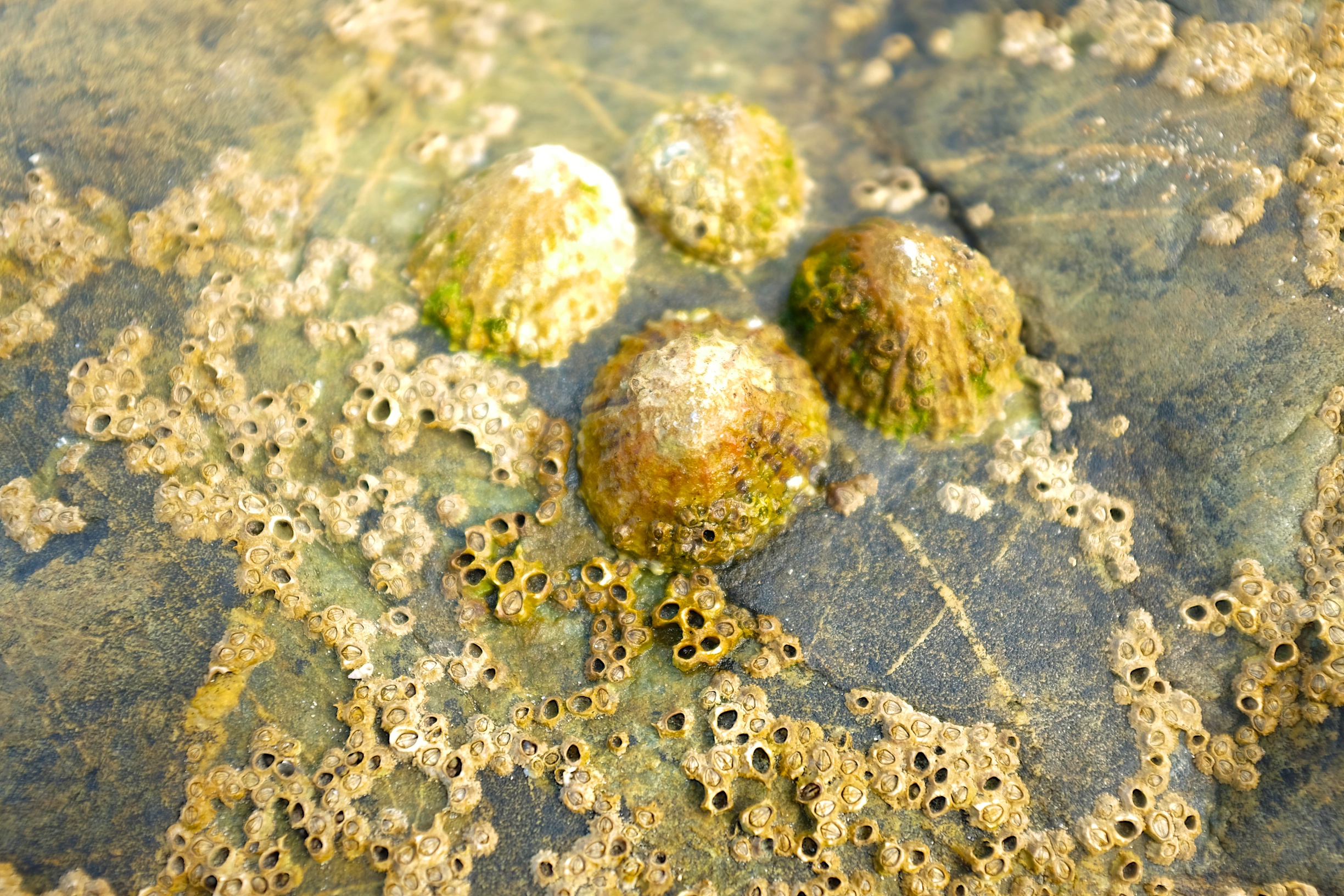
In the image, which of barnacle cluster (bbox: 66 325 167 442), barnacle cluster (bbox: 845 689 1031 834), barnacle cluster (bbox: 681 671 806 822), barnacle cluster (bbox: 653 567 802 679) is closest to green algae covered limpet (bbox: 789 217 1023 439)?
barnacle cluster (bbox: 653 567 802 679)

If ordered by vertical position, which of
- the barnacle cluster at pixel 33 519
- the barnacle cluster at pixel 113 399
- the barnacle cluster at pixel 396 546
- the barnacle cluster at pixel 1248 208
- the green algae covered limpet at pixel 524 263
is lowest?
the barnacle cluster at pixel 396 546

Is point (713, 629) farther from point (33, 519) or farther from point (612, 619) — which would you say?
point (33, 519)

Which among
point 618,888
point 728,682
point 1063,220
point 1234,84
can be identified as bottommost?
point 618,888

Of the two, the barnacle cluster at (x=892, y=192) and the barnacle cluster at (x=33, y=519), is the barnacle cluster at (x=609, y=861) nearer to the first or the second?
the barnacle cluster at (x=33, y=519)

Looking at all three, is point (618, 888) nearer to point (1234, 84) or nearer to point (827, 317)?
point (827, 317)

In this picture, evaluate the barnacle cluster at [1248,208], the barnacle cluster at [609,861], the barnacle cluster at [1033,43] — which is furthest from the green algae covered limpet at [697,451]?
the barnacle cluster at [1033,43]

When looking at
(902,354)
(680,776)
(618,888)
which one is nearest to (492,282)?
(902,354)

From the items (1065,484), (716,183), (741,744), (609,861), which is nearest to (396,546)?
(609,861)

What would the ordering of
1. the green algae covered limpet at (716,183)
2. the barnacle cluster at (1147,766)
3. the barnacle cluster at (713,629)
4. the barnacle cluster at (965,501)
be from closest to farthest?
the barnacle cluster at (1147,766) → the barnacle cluster at (713,629) → the barnacle cluster at (965,501) → the green algae covered limpet at (716,183)
